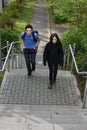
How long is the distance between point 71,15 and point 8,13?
26.9 feet

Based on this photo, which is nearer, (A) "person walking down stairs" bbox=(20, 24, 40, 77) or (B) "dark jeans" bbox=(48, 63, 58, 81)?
(B) "dark jeans" bbox=(48, 63, 58, 81)

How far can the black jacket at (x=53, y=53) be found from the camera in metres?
7.95

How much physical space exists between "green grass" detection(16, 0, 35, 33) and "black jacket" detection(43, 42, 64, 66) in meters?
10.9

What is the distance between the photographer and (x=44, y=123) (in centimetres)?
614

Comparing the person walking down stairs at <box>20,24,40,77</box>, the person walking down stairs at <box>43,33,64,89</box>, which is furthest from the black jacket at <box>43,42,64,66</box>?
the person walking down stairs at <box>20,24,40,77</box>

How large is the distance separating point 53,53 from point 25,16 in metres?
16.4

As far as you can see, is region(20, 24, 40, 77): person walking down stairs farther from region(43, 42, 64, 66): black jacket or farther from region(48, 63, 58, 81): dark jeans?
region(48, 63, 58, 81): dark jeans

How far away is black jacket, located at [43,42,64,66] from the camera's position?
795cm

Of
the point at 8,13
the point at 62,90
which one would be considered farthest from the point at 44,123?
the point at 8,13

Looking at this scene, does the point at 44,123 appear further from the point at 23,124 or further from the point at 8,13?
the point at 8,13

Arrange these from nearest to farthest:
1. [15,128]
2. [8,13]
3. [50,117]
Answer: [15,128] < [50,117] < [8,13]

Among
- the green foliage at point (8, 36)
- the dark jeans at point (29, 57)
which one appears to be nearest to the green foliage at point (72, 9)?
the green foliage at point (8, 36)

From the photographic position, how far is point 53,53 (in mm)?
8008

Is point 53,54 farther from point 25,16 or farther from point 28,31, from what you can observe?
point 25,16
